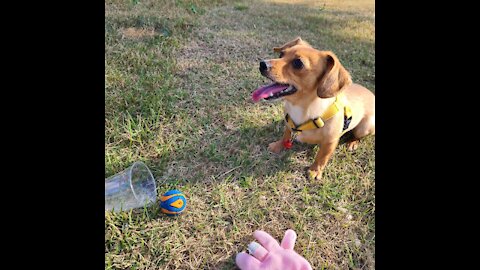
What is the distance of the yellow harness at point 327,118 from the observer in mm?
2371

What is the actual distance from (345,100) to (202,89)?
57.6 inches

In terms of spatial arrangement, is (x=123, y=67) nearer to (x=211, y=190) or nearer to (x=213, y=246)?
(x=211, y=190)

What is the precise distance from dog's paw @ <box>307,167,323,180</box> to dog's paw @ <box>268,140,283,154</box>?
0.32m

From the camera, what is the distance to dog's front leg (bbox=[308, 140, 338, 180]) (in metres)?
2.52

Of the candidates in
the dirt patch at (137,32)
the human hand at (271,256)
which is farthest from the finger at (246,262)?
the dirt patch at (137,32)

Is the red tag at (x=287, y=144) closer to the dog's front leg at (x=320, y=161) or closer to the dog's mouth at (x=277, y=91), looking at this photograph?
the dog's front leg at (x=320, y=161)

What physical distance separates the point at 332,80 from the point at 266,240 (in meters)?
1.13

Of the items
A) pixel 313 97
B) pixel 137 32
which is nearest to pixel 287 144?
pixel 313 97

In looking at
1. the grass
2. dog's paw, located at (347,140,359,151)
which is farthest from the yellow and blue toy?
dog's paw, located at (347,140,359,151)

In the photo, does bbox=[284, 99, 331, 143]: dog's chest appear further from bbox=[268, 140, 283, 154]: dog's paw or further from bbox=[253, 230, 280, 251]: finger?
bbox=[253, 230, 280, 251]: finger

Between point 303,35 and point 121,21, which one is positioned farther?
point 303,35

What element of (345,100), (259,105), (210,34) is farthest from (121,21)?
(345,100)

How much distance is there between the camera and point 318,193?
98.7 inches

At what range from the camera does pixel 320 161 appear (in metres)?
2.59
